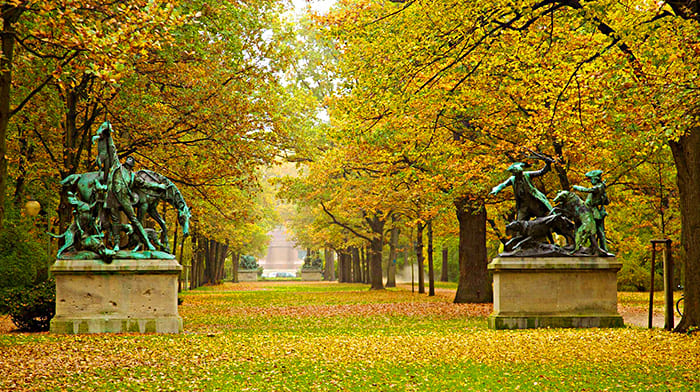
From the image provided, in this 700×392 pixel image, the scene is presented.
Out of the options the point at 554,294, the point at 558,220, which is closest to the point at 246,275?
the point at 554,294

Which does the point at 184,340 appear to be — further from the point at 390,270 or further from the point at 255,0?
the point at 390,270

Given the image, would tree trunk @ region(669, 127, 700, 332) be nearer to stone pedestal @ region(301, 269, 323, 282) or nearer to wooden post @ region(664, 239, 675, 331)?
wooden post @ region(664, 239, 675, 331)

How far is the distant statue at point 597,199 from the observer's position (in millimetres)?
15773

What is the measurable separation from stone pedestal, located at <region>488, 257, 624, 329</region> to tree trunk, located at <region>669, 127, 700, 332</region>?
2.20 metres

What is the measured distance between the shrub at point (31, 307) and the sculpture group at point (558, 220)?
10579mm

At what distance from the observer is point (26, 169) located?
21.3m

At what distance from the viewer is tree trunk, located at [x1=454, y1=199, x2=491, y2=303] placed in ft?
84.5

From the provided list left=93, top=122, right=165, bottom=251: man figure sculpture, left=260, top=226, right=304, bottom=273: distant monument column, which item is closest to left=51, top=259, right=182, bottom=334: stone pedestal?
left=93, top=122, right=165, bottom=251: man figure sculpture

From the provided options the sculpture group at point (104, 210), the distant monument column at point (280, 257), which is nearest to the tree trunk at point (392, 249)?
the sculpture group at point (104, 210)

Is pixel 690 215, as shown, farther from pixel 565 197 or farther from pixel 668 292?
pixel 565 197

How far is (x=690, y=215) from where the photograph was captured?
544 inches

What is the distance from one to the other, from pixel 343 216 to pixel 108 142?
2861cm

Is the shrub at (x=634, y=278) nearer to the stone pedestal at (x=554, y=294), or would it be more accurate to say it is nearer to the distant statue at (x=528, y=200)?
the stone pedestal at (x=554, y=294)

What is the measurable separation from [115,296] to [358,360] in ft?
21.7
